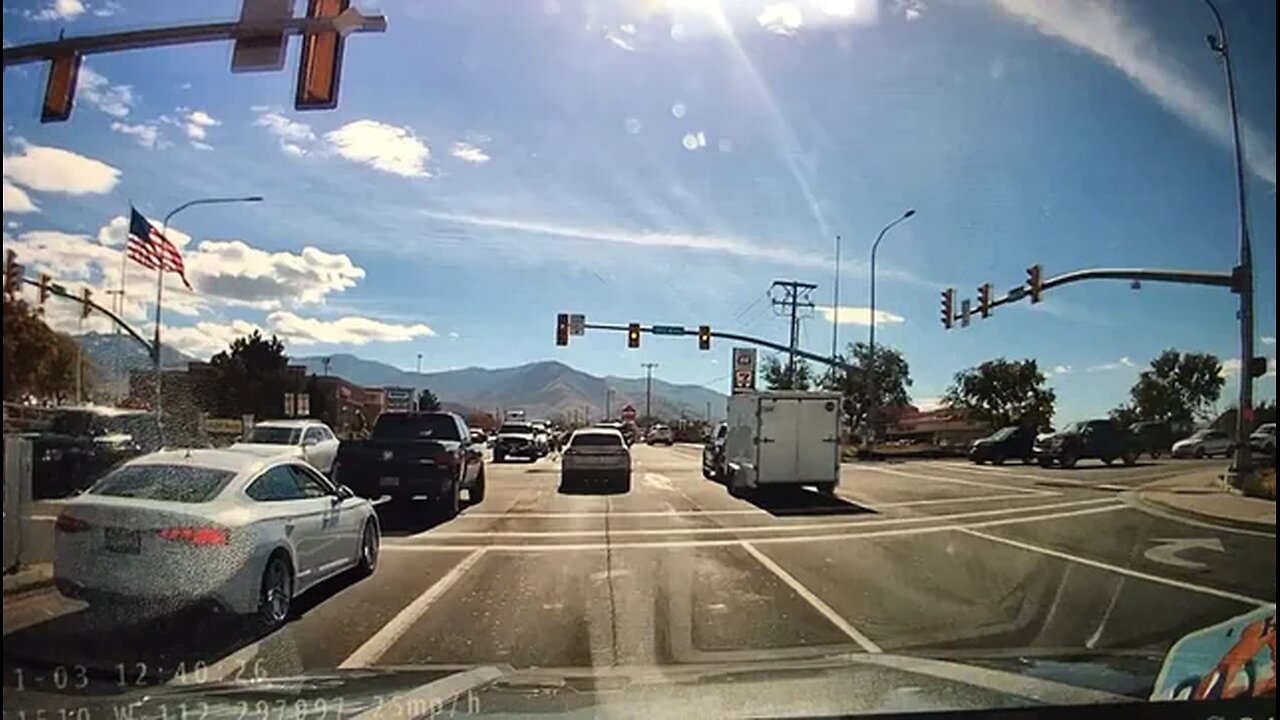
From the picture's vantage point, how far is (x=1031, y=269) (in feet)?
23.6

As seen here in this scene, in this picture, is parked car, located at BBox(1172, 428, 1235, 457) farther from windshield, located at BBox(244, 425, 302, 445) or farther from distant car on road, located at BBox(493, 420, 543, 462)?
distant car on road, located at BBox(493, 420, 543, 462)

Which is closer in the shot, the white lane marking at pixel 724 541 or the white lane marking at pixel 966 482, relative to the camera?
the white lane marking at pixel 724 541

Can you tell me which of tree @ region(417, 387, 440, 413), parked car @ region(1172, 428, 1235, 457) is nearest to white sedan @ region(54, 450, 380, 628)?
tree @ region(417, 387, 440, 413)

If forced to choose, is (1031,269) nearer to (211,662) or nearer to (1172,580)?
(1172,580)

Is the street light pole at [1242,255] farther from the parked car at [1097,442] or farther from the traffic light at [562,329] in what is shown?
the traffic light at [562,329]

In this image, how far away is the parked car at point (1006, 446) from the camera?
8.54 metres

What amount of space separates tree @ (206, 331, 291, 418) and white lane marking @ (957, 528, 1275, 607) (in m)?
5.83

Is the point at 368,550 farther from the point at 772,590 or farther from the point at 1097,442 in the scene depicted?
the point at 1097,442

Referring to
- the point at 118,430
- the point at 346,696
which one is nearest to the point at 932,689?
the point at 346,696

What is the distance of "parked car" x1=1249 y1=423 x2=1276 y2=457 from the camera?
616 centimetres

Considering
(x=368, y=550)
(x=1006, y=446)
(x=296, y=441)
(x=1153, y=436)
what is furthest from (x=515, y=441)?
(x=1153, y=436)

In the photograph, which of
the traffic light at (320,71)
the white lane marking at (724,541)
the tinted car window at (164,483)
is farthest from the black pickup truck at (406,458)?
the traffic light at (320,71)

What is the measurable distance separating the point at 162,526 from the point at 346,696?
1.35 meters

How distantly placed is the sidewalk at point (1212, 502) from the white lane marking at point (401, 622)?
5.39 meters
